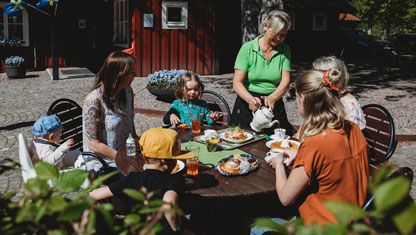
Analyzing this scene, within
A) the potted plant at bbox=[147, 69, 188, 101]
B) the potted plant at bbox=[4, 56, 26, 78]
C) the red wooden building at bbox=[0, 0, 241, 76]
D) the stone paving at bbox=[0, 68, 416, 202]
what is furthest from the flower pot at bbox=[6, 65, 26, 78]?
the potted plant at bbox=[147, 69, 188, 101]

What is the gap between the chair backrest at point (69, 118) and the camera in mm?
3506

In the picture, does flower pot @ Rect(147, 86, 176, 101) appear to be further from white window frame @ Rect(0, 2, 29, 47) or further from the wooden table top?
white window frame @ Rect(0, 2, 29, 47)

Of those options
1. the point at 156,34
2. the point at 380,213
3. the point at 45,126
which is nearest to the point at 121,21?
the point at 156,34

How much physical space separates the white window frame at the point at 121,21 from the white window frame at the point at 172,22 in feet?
4.72

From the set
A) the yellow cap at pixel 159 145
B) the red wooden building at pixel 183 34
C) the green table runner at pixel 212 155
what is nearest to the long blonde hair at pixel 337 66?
the green table runner at pixel 212 155

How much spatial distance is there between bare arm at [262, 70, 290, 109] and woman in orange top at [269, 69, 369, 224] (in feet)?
4.78

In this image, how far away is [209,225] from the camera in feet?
11.1

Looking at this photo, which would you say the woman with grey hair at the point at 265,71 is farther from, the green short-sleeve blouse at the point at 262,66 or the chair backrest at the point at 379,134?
the chair backrest at the point at 379,134

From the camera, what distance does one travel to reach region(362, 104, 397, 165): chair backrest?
3.26 meters

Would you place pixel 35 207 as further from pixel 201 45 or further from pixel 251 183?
pixel 201 45

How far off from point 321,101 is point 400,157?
3.97 meters

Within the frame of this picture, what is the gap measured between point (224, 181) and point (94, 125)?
120 centimetres

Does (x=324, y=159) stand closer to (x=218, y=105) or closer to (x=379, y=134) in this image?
(x=379, y=134)

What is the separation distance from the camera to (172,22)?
12938 mm
